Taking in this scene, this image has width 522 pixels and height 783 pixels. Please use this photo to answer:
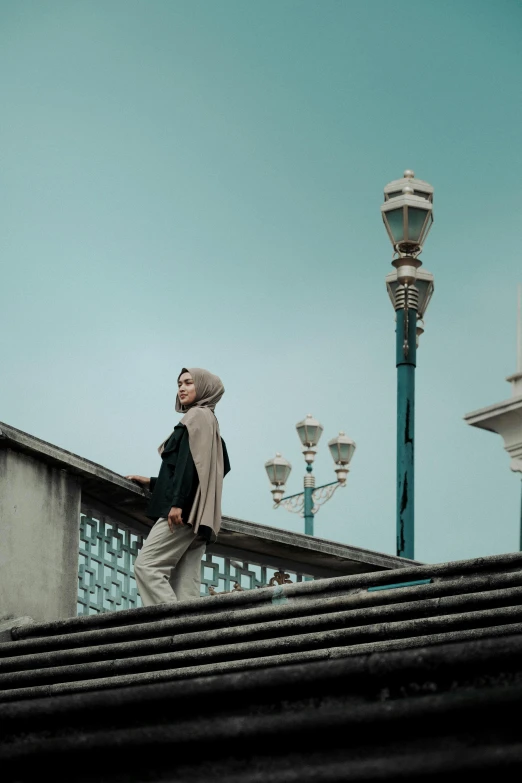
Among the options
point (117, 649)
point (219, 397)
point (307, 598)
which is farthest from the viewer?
point (219, 397)

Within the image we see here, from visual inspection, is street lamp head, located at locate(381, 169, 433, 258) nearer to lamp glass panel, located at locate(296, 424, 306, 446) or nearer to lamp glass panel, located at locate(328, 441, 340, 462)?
lamp glass panel, located at locate(328, 441, 340, 462)

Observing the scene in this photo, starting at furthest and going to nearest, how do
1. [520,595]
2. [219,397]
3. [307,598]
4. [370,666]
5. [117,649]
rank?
[219,397], [307,598], [117,649], [520,595], [370,666]

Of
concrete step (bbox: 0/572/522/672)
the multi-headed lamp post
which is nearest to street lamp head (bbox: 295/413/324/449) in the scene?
the multi-headed lamp post

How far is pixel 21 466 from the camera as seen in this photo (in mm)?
8570

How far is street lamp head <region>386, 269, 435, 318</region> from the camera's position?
13445 mm

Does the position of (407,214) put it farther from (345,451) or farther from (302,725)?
(345,451)

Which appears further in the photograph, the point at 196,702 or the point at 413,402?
the point at 413,402

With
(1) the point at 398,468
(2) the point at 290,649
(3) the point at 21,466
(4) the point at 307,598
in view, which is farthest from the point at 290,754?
(1) the point at 398,468

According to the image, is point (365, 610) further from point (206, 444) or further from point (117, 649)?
point (206, 444)

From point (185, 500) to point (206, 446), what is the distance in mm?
405

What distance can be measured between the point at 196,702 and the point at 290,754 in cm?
23

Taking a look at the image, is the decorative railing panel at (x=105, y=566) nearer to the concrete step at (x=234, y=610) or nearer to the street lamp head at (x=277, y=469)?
the concrete step at (x=234, y=610)

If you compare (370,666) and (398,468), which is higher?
(398,468)

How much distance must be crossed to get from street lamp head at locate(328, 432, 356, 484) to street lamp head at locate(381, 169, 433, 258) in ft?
40.7
